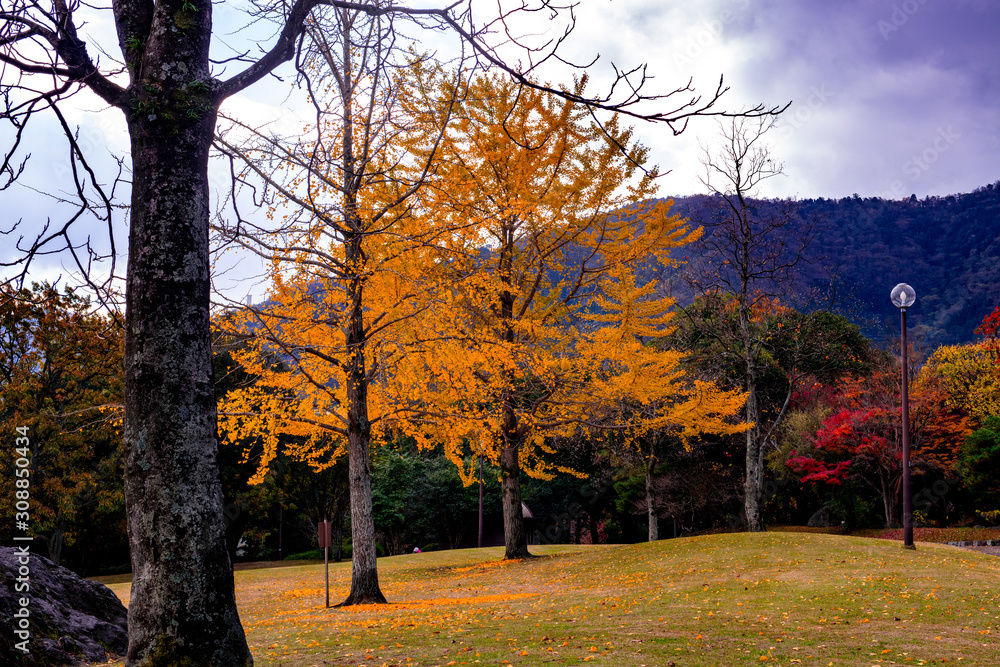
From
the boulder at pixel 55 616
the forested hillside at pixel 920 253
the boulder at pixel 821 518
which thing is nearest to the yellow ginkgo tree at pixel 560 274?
the boulder at pixel 55 616

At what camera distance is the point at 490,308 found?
1684cm

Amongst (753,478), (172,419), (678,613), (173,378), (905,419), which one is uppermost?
(173,378)

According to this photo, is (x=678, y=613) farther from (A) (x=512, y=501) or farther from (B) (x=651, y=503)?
(B) (x=651, y=503)

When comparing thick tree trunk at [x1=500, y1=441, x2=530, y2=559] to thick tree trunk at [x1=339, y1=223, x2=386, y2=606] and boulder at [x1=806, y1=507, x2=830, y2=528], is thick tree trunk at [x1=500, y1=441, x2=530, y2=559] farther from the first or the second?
boulder at [x1=806, y1=507, x2=830, y2=528]

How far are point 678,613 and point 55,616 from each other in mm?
6967

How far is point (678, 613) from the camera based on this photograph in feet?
28.6

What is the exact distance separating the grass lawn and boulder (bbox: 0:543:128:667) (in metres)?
1.54

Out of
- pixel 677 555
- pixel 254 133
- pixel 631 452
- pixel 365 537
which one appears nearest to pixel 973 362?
pixel 631 452

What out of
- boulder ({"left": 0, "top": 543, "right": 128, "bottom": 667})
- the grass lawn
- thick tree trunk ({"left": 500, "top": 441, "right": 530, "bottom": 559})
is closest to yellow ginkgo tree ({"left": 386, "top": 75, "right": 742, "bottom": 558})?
thick tree trunk ({"left": 500, "top": 441, "right": 530, "bottom": 559})

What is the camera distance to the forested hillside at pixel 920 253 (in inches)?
2758

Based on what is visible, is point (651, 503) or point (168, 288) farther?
point (651, 503)

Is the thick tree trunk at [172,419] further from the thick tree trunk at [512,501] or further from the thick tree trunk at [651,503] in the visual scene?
the thick tree trunk at [651,503]

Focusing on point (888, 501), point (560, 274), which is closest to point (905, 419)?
point (560, 274)

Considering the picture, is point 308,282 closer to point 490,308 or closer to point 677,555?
point 490,308
